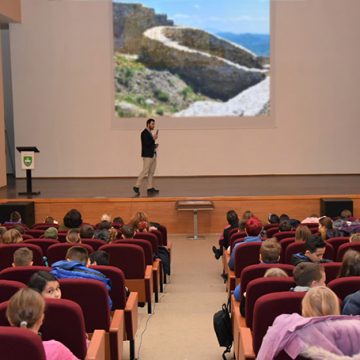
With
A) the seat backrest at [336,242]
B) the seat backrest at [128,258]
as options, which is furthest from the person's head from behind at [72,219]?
the seat backrest at [336,242]

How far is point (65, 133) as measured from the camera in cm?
1402

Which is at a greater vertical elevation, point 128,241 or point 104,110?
point 104,110

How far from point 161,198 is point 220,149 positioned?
3.69 meters

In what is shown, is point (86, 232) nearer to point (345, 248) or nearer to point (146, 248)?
point (146, 248)

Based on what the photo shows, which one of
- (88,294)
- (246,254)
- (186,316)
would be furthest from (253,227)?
(88,294)

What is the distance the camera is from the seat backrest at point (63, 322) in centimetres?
295

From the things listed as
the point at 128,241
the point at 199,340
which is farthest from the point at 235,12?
the point at 199,340

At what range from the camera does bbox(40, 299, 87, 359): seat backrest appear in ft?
9.67

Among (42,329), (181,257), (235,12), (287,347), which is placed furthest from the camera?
(235,12)

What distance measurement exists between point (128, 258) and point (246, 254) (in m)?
1.01

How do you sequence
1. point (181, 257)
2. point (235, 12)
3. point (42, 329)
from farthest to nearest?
point (235, 12) < point (181, 257) < point (42, 329)

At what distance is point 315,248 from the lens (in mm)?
4652

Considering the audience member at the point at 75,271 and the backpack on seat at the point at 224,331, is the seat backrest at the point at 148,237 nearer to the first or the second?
the backpack on seat at the point at 224,331

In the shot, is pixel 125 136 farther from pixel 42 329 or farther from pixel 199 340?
pixel 42 329
